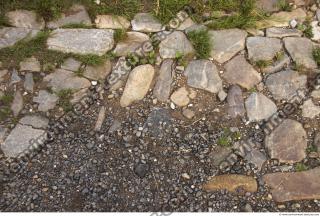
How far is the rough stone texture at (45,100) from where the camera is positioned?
4.82 meters

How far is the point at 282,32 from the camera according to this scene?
5.30 meters

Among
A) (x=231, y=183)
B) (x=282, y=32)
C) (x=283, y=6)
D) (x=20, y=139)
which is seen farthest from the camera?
(x=283, y=6)

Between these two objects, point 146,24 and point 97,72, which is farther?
point 146,24

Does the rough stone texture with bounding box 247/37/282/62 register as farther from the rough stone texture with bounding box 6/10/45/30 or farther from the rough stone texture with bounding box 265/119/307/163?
the rough stone texture with bounding box 6/10/45/30

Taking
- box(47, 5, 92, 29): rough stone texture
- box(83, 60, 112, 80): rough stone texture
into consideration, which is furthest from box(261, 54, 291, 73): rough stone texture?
box(47, 5, 92, 29): rough stone texture

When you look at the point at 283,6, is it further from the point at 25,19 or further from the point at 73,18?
the point at 25,19

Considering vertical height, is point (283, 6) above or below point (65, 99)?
above

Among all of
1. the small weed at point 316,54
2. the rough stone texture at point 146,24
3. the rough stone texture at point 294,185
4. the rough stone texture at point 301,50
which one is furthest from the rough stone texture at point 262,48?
the rough stone texture at point 294,185

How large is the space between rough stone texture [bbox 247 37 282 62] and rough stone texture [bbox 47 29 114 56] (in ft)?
5.69

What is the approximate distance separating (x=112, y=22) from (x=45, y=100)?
1322 mm

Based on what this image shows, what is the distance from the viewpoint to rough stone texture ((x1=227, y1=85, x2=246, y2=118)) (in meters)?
4.89

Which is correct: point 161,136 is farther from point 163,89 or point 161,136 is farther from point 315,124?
point 315,124

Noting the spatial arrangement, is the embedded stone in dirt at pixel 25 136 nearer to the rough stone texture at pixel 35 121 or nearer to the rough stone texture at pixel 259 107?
the rough stone texture at pixel 35 121

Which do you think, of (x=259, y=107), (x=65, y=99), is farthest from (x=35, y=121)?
(x=259, y=107)
